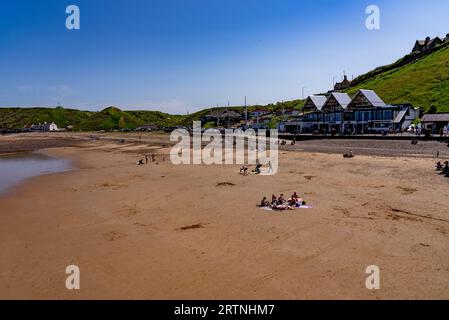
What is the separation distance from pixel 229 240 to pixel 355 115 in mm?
54481

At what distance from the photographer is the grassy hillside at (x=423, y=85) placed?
70938 millimetres

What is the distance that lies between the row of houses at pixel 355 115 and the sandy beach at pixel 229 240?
34.8 metres

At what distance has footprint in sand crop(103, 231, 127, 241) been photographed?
14203mm

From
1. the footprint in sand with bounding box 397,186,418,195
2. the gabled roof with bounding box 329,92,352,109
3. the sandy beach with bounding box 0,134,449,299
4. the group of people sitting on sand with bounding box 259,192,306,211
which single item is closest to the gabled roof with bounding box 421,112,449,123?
the gabled roof with bounding box 329,92,352,109

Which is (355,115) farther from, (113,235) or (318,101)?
(113,235)

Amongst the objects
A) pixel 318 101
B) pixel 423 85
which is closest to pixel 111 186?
pixel 318 101

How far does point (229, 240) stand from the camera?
1355 centimetres

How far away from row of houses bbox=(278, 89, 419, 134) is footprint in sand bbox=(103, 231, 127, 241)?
5188 cm

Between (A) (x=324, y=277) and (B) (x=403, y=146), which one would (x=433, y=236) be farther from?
(B) (x=403, y=146)

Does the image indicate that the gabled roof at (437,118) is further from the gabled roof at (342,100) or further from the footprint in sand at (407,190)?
the footprint in sand at (407,190)

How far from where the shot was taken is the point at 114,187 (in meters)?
25.3

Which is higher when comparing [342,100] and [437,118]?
[342,100]
